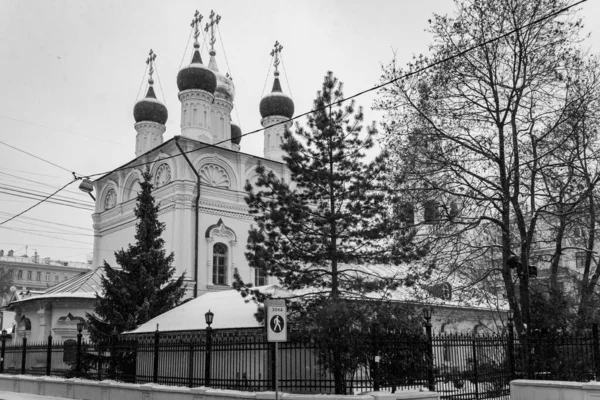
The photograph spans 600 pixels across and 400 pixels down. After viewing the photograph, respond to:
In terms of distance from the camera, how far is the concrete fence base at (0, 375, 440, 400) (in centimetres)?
1213

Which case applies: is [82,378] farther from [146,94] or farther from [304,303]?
[146,94]

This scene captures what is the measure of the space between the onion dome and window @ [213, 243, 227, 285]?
34.2ft

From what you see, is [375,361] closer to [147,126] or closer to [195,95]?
[195,95]

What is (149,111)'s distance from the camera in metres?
37.0

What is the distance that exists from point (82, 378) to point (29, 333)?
35.5ft

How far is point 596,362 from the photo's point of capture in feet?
45.7

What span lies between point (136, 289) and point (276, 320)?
11842 millimetres

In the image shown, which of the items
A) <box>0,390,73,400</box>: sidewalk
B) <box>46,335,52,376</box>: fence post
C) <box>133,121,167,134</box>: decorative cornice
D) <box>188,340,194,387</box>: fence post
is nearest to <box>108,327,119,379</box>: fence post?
<box>0,390,73,400</box>: sidewalk

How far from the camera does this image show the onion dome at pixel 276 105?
122ft

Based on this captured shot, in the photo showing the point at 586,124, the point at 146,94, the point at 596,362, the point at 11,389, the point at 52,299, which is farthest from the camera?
the point at 146,94

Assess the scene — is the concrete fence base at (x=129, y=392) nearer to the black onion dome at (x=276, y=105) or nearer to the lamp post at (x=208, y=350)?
the lamp post at (x=208, y=350)

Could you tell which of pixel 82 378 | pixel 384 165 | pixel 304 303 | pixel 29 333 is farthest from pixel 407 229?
pixel 29 333

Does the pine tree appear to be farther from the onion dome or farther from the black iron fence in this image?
the onion dome

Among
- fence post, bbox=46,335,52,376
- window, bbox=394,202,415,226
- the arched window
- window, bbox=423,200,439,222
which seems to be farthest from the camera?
the arched window
